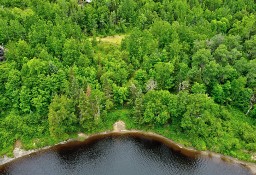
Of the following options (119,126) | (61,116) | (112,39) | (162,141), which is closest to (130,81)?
(119,126)

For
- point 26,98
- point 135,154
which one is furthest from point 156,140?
point 26,98

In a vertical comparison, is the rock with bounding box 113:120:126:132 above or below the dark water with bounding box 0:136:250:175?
above

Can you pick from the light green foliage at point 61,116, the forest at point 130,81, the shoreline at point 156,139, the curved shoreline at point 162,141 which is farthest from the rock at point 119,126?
the light green foliage at point 61,116

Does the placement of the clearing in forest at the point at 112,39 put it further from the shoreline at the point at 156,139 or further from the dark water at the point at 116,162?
the dark water at the point at 116,162

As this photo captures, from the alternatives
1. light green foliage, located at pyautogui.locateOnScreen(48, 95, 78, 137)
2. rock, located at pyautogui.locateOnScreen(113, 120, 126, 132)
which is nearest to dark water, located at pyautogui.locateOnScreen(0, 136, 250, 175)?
rock, located at pyautogui.locateOnScreen(113, 120, 126, 132)

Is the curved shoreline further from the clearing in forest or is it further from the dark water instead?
the clearing in forest

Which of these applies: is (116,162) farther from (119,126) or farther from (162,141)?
(162,141)
